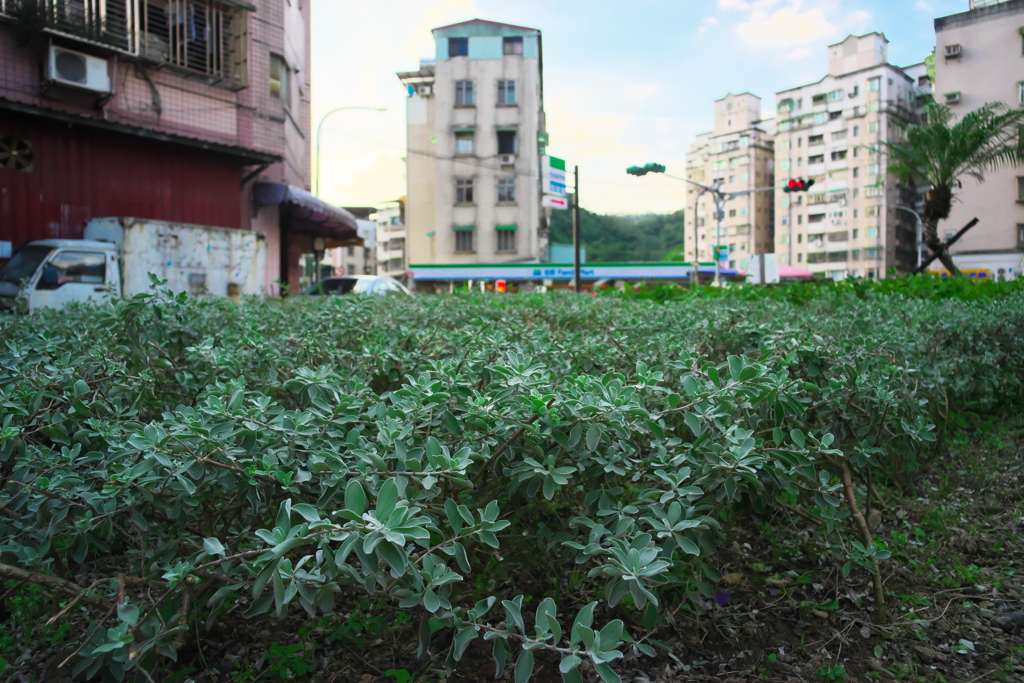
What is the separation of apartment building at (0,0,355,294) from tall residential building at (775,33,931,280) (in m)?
57.3

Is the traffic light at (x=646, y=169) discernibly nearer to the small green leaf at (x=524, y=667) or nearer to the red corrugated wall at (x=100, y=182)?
the red corrugated wall at (x=100, y=182)

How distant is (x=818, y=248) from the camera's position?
226 feet

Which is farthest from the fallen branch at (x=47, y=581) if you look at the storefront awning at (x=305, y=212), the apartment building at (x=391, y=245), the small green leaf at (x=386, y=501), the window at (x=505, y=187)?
the apartment building at (x=391, y=245)

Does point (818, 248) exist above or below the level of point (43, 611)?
above

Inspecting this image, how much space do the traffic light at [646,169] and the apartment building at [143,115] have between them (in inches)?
436

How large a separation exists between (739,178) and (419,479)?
8289cm

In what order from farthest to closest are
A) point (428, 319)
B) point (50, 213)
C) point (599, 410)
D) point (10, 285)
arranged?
1. point (50, 213)
2. point (10, 285)
3. point (428, 319)
4. point (599, 410)

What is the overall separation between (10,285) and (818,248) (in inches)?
2777

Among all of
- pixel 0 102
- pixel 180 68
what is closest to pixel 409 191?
pixel 180 68

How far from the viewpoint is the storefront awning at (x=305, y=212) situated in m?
17.2

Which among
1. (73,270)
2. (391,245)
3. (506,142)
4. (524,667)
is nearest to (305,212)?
(73,270)

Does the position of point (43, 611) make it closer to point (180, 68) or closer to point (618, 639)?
point (618, 639)

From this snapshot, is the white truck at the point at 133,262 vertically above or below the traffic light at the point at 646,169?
below

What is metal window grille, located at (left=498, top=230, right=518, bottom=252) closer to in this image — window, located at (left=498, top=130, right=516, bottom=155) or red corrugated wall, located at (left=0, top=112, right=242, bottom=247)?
window, located at (left=498, top=130, right=516, bottom=155)
